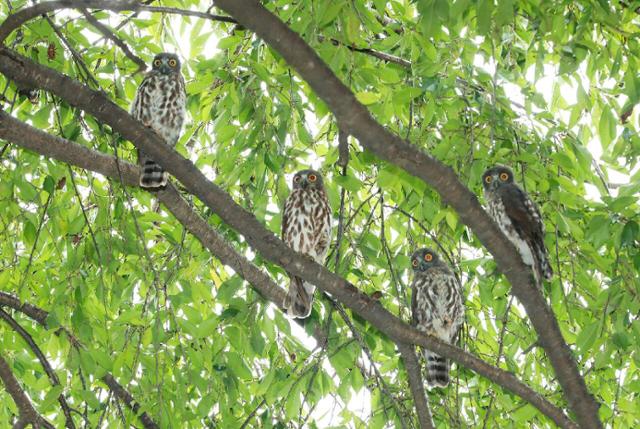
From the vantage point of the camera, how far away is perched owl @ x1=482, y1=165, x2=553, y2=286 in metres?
4.60

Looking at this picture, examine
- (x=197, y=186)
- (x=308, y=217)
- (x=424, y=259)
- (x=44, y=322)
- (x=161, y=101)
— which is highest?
(x=161, y=101)

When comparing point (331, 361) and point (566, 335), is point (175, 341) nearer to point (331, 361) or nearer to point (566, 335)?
point (331, 361)

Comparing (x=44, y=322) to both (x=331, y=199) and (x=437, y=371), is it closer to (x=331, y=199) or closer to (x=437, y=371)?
(x=331, y=199)

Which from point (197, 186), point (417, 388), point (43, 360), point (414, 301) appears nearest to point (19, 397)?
point (43, 360)

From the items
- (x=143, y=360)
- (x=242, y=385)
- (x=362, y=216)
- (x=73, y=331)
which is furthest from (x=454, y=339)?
(x=73, y=331)

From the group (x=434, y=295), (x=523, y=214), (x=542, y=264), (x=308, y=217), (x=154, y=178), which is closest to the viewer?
(x=154, y=178)

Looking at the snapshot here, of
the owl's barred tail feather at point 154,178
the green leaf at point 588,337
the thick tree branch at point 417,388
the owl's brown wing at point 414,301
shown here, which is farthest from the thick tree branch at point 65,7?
the owl's brown wing at point 414,301

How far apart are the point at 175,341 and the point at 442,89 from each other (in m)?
1.84

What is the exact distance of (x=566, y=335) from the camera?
4652 millimetres

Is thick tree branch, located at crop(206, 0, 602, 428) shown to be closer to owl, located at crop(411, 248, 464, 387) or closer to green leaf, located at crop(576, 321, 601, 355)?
green leaf, located at crop(576, 321, 601, 355)

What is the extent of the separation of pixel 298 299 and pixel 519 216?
157 centimetres

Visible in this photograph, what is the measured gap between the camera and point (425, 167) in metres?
3.04

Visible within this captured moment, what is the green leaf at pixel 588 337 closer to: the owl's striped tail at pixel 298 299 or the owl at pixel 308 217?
the owl's striped tail at pixel 298 299

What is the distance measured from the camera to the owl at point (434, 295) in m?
5.68
